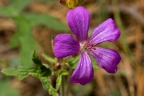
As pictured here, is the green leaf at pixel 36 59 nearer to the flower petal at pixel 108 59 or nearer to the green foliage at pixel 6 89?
the flower petal at pixel 108 59

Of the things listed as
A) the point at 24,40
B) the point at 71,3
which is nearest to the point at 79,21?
the point at 71,3

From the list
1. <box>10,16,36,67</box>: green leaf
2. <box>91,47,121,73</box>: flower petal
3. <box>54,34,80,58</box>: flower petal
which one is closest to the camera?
<box>54,34,80,58</box>: flower petal

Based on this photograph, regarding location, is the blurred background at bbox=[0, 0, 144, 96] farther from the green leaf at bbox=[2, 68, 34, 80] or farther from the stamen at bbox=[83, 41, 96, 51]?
the stamen at bbox=[83, 41, 96, 51]

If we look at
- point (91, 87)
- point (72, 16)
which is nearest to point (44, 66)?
point (72, 16)

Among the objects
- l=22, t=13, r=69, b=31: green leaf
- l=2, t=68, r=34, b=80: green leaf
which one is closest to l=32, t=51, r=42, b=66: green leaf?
l=2, t=68, r=34, b=80: green leaf

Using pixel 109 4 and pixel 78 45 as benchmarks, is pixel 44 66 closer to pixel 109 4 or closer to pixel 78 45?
pixel 78 45

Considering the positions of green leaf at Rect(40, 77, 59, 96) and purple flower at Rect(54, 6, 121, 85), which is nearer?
purple flower at Rect(54, 6, 121, 85)
